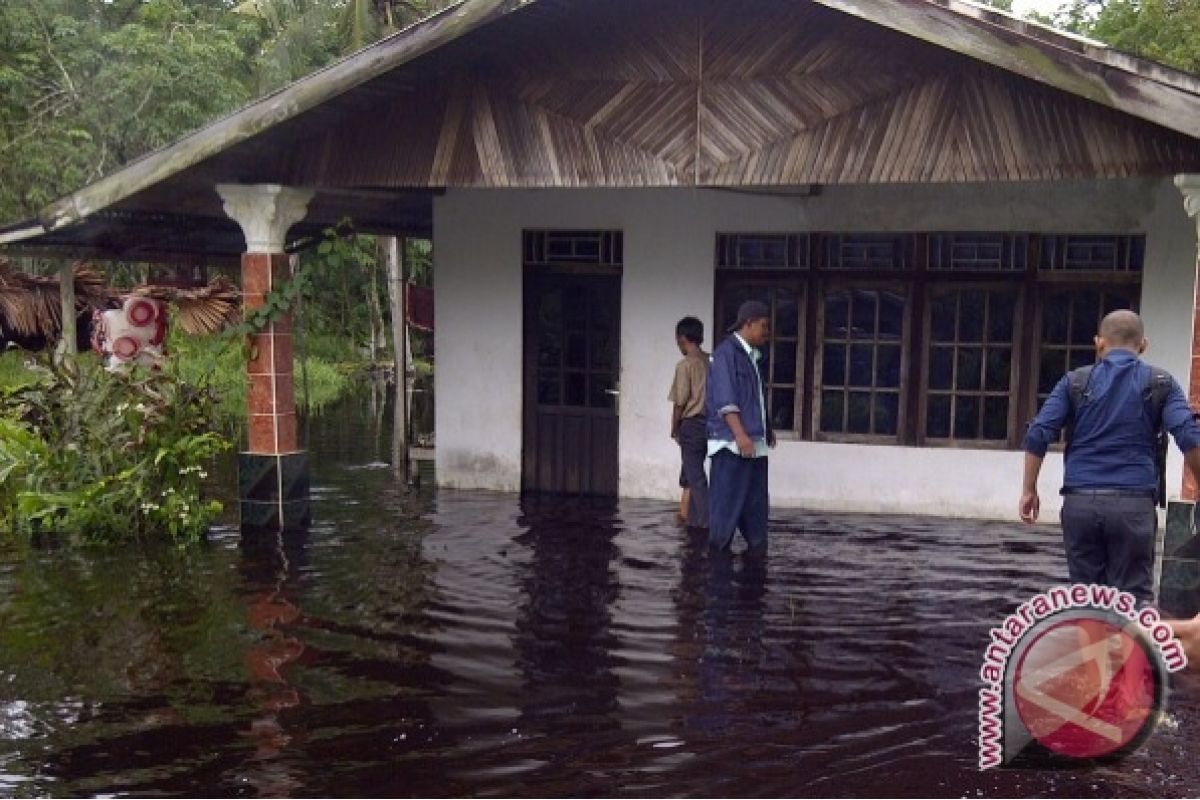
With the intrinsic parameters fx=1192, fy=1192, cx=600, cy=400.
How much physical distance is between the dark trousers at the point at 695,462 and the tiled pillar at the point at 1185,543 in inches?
125

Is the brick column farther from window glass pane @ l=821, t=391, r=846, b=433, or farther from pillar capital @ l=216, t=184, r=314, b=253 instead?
pillar capital @ l=216, t=184, r=314, b=253

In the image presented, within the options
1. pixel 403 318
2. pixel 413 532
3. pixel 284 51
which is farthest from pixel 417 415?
pixel 413 532

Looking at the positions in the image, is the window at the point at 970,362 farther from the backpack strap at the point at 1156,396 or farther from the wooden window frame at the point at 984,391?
the backpack strap at the point at 1156,396

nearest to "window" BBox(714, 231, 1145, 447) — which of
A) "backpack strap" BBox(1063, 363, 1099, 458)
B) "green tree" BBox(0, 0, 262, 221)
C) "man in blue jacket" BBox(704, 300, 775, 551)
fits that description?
"man in blue jacket" BBox(704, 300, 775, 551)

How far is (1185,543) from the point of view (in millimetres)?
6848

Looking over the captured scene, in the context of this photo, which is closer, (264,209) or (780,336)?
(264,209)

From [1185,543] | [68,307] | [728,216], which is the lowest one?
[1185,543]

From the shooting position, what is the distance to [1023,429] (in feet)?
31.2

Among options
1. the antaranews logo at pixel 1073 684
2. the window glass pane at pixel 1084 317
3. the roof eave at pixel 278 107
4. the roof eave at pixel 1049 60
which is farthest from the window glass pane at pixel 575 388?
the antaranews logo at pixel 1073 684

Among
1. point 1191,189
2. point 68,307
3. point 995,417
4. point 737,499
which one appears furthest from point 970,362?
point 68,307

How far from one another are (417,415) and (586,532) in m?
10.4

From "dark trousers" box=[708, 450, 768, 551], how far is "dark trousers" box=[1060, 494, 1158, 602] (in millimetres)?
2738

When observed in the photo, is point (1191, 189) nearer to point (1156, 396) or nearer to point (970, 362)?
point (1156, 396)

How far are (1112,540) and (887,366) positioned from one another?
447 centimetres
